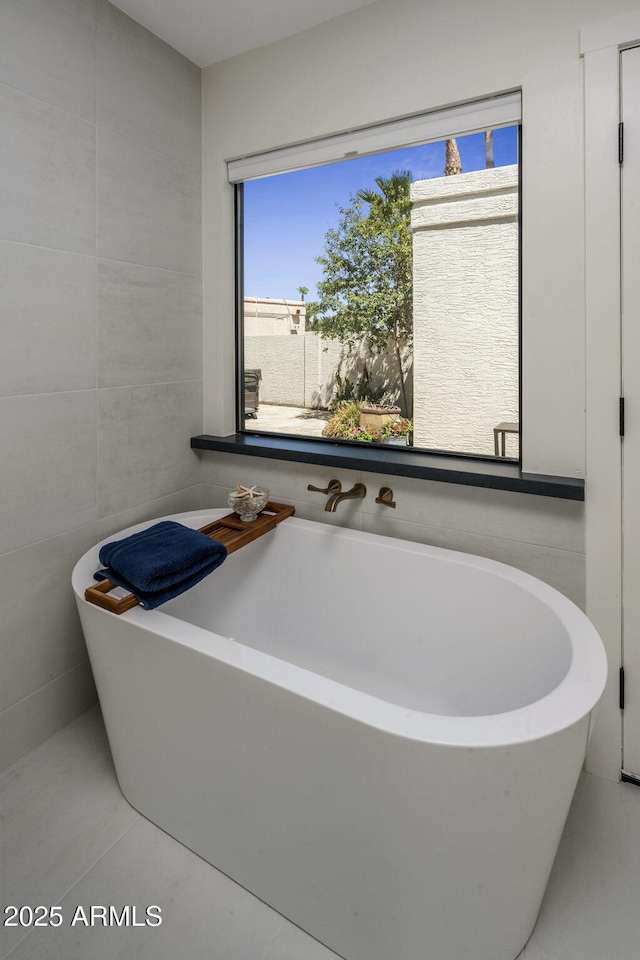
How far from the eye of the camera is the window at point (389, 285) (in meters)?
1.96

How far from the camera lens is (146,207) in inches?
84.3

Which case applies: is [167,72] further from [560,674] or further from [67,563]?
[560,674]

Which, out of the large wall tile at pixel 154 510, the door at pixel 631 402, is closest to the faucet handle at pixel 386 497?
the door at pixel 631 402

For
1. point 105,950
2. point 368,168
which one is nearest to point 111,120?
point 368,168

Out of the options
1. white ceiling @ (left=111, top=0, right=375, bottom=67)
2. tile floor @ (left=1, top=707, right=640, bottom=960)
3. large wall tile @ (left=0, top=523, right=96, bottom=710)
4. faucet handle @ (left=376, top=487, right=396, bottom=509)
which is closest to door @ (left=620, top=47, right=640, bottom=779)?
tile floor @ (left=1, top=707, right=640, bottom=960)

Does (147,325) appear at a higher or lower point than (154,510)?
higher

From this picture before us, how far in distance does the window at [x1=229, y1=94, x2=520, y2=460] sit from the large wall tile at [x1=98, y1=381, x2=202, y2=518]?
30 cm

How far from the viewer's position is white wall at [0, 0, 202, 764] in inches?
67.2

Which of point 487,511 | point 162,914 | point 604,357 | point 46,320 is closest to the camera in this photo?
point 162,914

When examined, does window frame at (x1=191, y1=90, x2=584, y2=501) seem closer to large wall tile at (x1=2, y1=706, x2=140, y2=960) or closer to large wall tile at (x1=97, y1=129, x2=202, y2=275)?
large wall tile at (x1=97, y1=129, x2=202, y2=275)

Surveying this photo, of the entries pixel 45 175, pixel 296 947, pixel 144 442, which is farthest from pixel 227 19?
pixel 296 947

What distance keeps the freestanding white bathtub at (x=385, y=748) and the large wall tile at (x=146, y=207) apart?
117 centimetres

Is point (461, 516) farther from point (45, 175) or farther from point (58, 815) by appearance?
point (45, 175)

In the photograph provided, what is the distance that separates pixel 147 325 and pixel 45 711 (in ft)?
4.91
